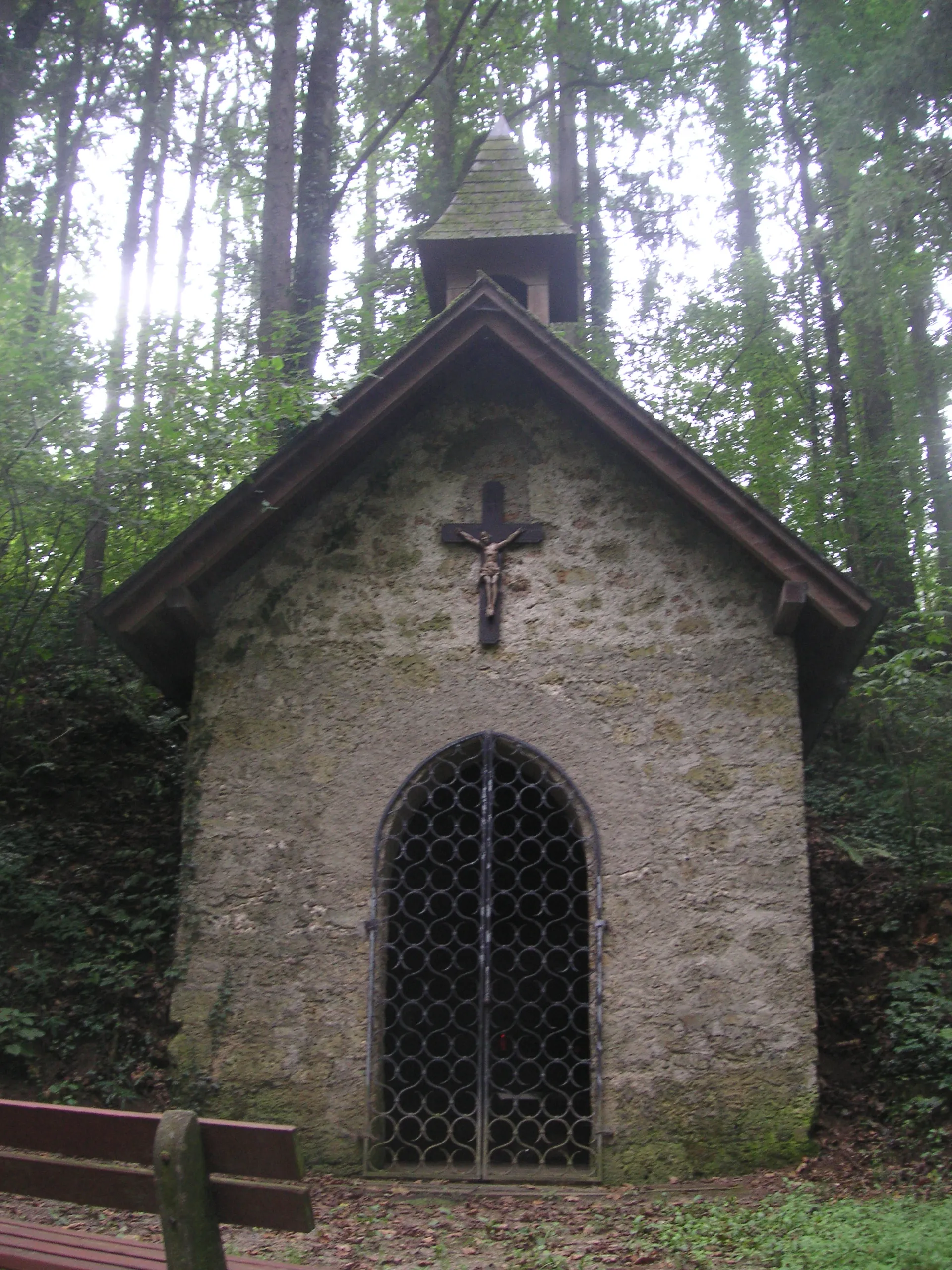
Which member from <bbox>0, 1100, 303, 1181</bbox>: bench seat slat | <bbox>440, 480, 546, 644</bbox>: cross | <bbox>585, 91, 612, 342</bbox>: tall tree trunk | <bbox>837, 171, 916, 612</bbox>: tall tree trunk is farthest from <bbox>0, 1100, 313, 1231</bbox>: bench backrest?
<bbox>585, 91, 612, 342</bbox>: tall tree trunk

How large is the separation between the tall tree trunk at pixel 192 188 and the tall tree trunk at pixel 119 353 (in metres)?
1.08

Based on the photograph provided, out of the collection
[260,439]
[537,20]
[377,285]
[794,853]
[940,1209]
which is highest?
[537,20]

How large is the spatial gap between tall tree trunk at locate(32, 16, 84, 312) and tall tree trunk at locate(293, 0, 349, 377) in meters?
3.05

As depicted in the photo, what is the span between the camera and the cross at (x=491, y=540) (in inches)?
277

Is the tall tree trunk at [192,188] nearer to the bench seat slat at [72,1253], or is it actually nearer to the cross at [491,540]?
the cross at [491,540]

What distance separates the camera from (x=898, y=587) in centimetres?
1297

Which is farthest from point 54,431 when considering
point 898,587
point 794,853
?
point 898,587

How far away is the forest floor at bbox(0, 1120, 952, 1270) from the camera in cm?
484

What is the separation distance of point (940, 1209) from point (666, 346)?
1299 centimetres

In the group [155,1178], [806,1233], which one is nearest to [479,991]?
[806,1233]

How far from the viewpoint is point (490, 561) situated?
715 cm

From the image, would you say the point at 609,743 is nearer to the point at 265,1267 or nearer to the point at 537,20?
the point at 265,1267

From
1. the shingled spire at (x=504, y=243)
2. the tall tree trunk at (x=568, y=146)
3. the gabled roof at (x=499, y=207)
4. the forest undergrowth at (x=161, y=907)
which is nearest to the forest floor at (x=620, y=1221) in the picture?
the forest undergrowth at (x=161, y=907)

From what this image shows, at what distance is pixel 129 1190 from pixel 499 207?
8.23 metres
